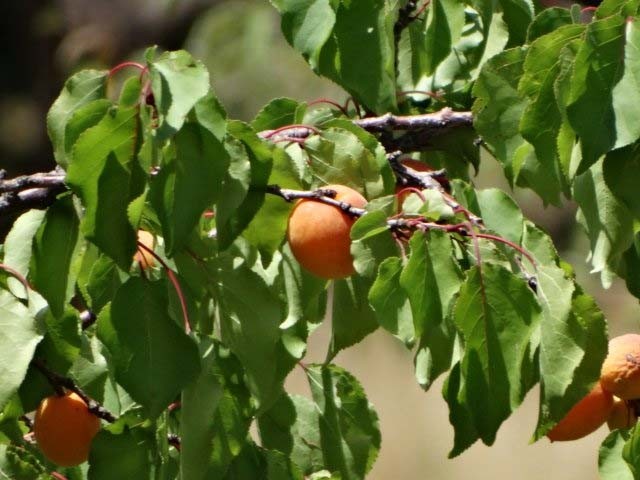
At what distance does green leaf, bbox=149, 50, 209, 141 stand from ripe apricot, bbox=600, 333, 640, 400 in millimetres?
415

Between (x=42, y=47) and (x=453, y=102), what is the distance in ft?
13.6

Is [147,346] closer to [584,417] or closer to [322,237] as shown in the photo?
[322,237]

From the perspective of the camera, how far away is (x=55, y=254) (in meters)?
0.83

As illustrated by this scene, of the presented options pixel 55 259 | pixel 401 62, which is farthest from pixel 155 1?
pixel 55 259

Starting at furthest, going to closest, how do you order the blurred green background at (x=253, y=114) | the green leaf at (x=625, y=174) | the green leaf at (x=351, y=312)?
1. the blurred green background at (x=253, y=114)
2. the green leaf at (x=351, y=312)
3. the green leaf at (x=625, y=174)

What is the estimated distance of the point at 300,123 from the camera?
983mm

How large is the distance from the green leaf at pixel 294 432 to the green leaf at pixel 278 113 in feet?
0.73

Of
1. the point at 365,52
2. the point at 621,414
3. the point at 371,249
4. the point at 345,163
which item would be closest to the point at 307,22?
the point at 365,52

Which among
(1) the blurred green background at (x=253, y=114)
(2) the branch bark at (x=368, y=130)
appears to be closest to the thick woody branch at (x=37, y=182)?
(2) the branch bark at (x=368, y=130)

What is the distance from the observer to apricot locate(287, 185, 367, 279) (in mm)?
803

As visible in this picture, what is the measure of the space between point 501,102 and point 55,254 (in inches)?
13.1

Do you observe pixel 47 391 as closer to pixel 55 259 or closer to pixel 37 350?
pixel 37 350

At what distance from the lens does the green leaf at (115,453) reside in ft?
2.84

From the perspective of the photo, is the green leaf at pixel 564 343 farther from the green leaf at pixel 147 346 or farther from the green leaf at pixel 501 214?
the green leaf at pixel 147 346
